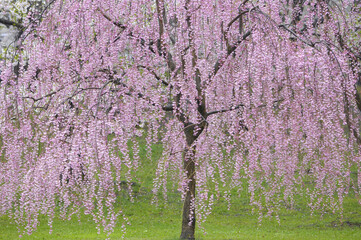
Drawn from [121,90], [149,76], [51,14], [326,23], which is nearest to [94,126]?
[121,90]

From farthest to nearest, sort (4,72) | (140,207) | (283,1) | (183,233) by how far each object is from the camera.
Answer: (140,207) < (183,233) < (283,1) < (4,72)

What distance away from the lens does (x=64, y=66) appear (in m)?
5.55

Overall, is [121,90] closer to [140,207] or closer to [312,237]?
[312,237]

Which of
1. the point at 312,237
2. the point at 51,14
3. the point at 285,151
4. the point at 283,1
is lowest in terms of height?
the point at 312,237

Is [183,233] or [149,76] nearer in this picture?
[149,76]

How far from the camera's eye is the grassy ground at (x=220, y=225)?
9.39 meters

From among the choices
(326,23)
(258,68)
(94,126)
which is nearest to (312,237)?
(326,23)

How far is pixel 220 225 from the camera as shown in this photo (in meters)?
11.1

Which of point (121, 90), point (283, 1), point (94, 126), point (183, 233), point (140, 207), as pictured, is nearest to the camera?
point (94, 126)

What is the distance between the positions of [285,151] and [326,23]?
6.13 feet

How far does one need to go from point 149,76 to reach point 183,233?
2.89 meters

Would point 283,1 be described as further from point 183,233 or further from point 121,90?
point 183,233

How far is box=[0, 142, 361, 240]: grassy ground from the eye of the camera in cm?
939

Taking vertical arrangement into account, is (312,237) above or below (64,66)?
below
